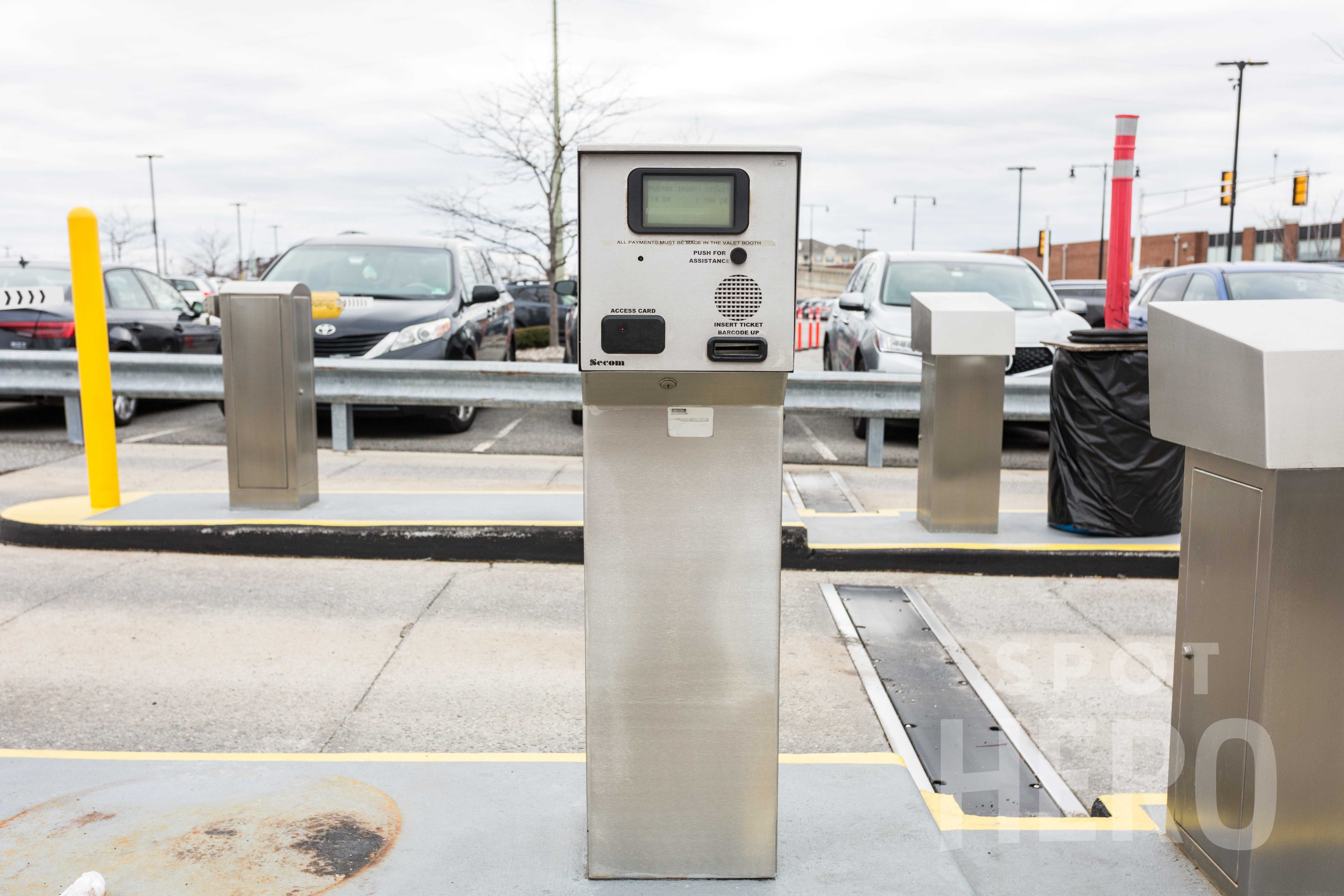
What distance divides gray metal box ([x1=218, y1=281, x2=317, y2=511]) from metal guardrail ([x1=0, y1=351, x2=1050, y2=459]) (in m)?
2.93

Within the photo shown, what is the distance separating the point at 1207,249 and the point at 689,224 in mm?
77490

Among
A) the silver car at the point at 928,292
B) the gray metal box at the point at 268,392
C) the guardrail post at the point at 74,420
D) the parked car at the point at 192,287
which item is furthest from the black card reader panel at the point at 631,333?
the parked car at the point at 192,287

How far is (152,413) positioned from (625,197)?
427 inches

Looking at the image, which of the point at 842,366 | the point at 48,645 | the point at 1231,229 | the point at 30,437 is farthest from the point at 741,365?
the point at 1231,229

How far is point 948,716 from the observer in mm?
3975

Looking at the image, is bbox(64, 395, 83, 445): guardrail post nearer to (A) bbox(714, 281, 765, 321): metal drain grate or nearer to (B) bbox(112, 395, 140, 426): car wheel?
(B) bbox(112, 395, 140, 426): car wheel

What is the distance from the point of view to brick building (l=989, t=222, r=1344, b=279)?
59.4m

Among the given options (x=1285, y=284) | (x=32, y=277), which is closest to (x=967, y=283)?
(x=1285, y=284)

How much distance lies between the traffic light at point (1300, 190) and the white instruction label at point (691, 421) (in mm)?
32829

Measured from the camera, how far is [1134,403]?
19.1 ft

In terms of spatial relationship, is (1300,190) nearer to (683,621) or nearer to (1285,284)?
(1285,284)

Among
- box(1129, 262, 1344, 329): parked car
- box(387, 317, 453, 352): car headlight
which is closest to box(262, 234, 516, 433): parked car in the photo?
box(387, 317, 453, 352): car headlight

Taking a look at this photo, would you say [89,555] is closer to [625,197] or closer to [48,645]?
[48,645]

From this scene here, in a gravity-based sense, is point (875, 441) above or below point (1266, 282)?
below
